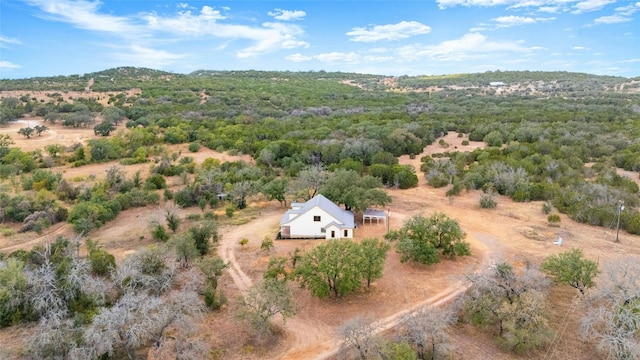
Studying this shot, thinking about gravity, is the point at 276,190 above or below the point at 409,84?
below

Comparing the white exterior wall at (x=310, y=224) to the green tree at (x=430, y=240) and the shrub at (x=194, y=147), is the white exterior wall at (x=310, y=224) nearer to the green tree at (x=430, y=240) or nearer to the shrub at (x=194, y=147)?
the green tree at (x=430, y=240)

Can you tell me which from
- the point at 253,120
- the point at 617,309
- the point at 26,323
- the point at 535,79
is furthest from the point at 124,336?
the point at 535,79

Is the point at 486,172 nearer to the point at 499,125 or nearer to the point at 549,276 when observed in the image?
the point at 549,276

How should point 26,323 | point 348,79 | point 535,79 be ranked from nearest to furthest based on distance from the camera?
point 26,323
point 535,79
point 348,79

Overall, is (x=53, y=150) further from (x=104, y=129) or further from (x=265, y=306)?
(x=265, y=306)

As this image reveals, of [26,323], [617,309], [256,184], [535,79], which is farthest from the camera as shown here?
[535,79]

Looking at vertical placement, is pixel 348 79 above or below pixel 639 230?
above

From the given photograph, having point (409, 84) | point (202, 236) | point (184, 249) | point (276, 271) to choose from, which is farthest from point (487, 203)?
point (409, 84)
